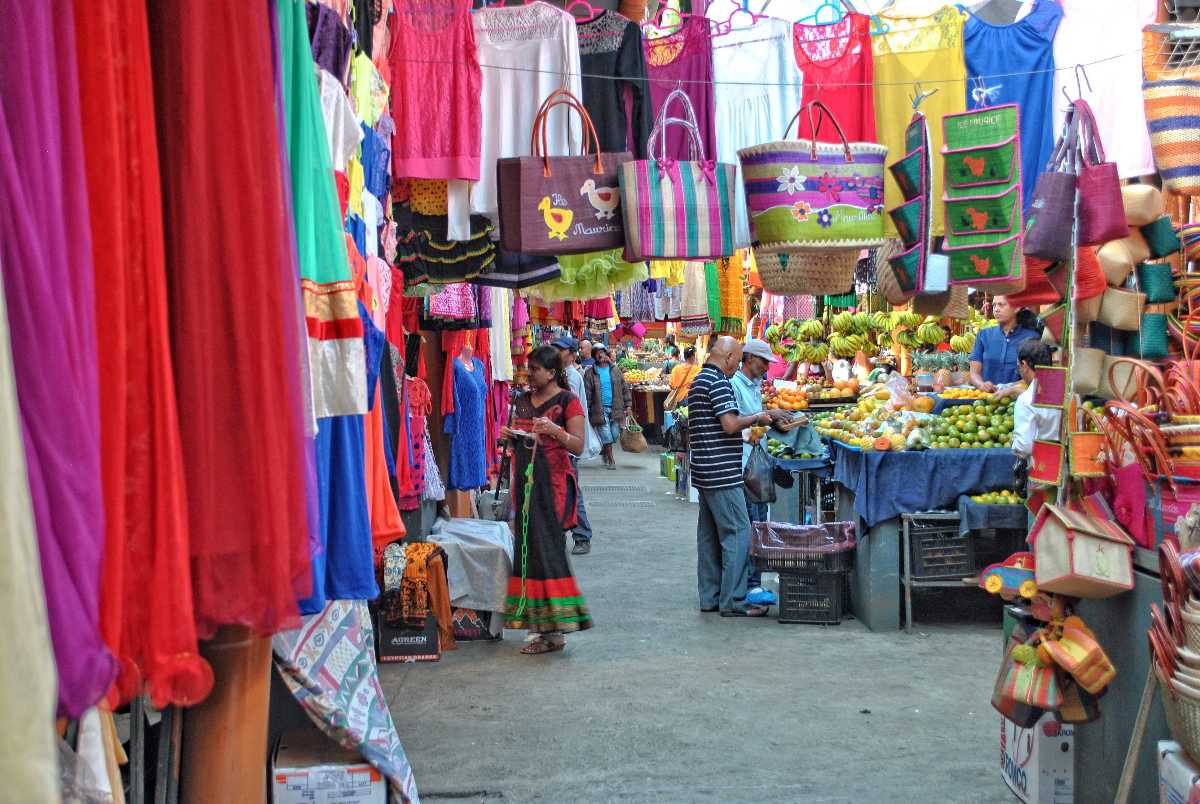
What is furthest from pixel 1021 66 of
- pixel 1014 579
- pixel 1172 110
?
pixel 1014 579

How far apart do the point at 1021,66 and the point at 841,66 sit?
2.78 feet

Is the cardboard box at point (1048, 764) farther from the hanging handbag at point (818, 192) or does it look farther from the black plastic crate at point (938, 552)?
the black plastic crate at point (938, 552)

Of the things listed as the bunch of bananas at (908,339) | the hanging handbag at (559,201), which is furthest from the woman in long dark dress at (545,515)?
the bunch of bananas at (908,339)

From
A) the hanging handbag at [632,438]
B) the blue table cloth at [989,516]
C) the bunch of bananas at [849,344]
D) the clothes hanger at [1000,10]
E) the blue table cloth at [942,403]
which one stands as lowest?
the hanging handbag at [632,438]

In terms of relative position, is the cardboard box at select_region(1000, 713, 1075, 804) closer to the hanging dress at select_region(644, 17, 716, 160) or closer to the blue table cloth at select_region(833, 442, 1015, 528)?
the hanging dress at select_region(644, 17, 716, 160)

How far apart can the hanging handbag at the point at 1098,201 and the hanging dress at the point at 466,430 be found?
Result: 540cm

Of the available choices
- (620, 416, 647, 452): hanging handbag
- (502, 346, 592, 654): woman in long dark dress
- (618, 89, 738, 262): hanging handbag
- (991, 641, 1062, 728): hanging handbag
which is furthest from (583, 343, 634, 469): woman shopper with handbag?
(991, 641, 1062, 728): hanging handbag

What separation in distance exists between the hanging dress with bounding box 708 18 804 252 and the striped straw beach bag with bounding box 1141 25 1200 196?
1549mm

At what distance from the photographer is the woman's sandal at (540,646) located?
6.95 m

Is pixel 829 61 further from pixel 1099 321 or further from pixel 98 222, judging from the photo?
pixel 98 222

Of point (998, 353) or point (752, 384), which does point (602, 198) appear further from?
point (998, 353)

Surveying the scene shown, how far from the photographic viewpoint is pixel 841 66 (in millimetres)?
5297

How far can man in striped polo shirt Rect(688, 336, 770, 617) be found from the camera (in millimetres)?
7918

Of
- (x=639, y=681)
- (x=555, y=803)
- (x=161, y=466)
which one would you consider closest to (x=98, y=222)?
(x=161, y=466)
